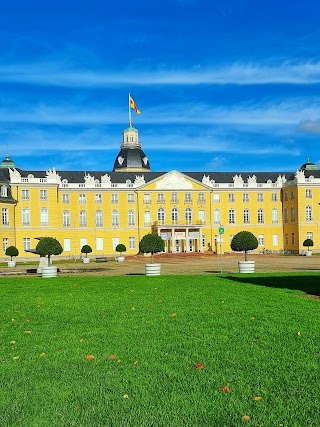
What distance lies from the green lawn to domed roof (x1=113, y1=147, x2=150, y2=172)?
78.3 m

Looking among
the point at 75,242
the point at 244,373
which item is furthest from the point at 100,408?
the point at 75,242

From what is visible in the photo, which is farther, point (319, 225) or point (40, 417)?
point (319, 225)

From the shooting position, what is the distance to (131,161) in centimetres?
9106

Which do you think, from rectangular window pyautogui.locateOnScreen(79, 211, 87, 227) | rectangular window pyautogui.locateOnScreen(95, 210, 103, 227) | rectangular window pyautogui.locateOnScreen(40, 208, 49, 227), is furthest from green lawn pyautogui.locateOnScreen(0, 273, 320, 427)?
rectangular window pyautogui.locateOnScreen(95, 210, 103, 227)

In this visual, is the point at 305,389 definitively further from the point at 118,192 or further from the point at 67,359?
the point at 118,192

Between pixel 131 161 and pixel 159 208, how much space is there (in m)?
17.6

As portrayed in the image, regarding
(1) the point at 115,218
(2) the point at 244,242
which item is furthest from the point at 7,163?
(2) the point at 244,242

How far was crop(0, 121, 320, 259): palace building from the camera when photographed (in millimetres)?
71312

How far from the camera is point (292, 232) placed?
7712 centimetres

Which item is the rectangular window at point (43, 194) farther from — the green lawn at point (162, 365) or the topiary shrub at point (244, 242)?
the green lawn at point (162, 365)

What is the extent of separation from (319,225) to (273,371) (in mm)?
72427

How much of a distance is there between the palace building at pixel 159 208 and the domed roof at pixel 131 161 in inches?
477

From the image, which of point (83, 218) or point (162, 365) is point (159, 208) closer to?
point (83, 218)

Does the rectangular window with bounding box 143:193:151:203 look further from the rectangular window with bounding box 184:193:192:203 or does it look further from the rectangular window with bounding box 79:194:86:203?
the rectangular window with bounding box 79:194:86:203
